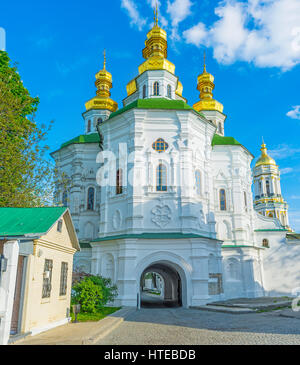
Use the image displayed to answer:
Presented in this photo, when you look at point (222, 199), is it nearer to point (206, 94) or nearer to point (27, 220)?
point (206, 94)

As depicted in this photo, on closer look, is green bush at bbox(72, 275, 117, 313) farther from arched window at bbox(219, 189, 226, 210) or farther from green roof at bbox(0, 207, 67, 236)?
arched window at bbox(219, 189, 226, 210)

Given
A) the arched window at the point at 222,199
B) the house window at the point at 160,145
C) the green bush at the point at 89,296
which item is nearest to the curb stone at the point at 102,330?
the green bush at the point at 89,296

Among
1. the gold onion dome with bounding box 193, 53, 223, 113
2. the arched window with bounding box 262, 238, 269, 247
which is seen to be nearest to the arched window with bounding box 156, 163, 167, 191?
the arched window with bounding box 262, 238, 269, 247

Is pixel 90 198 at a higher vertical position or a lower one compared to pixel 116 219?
higher

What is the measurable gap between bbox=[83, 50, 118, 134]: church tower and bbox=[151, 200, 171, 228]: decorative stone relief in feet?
47.9

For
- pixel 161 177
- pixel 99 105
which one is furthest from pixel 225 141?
pixel 99 105

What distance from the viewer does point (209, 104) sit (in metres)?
31.9

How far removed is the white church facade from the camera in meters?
18.2

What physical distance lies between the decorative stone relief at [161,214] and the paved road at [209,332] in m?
7.18

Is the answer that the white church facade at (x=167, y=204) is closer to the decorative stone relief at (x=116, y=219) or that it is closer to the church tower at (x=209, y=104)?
the decorative stone relief at (x=116, y=219)

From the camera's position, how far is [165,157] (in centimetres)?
2016

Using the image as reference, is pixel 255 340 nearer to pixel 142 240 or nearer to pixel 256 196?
pixel 142 240

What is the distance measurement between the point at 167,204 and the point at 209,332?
10.3m
